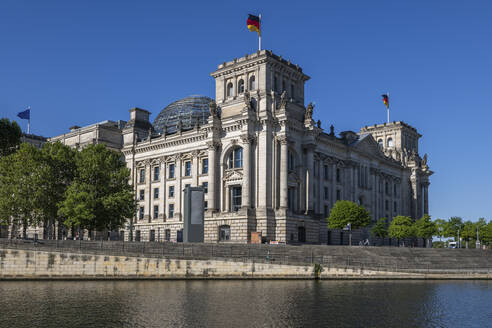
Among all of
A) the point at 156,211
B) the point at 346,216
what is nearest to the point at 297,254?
the point at 346,216

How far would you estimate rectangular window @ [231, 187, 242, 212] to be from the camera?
78812mm

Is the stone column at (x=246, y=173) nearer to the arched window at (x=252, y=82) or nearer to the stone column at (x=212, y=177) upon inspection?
the stone column at (x=212, y=177)

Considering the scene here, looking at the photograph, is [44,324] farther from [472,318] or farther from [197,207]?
[197,207]

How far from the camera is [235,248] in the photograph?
54.6 m

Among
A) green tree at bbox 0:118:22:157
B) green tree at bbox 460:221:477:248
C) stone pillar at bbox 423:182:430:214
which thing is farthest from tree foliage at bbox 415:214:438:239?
green tree at bbox 0:118:22:157

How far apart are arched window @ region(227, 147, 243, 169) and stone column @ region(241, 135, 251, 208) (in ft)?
9.02

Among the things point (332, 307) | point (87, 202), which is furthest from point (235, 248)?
point (332, 307)

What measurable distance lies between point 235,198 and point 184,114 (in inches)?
1121

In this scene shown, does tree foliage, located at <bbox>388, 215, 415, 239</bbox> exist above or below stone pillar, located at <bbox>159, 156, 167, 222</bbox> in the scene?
below

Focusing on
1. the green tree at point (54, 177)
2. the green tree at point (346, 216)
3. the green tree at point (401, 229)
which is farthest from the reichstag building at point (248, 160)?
the green tree at point (54, 177)

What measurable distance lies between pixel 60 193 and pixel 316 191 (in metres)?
39.6

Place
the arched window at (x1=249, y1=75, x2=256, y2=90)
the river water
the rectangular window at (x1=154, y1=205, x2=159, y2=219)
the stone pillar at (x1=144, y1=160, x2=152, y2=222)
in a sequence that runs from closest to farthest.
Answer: the river water → the arched window at (x1=249, y1=75, x2=256, y2=90) → the rectangular window at (x1=154, y1=205, x2=159, y2=219) → the stone pillar at (x1=144, y1=160, x2=152, y2=222)

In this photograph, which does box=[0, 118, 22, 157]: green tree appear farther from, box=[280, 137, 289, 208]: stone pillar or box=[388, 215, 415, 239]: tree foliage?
box=[388, 215, 415, 239]: tree foliage

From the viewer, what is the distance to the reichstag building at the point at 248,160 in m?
76.2
